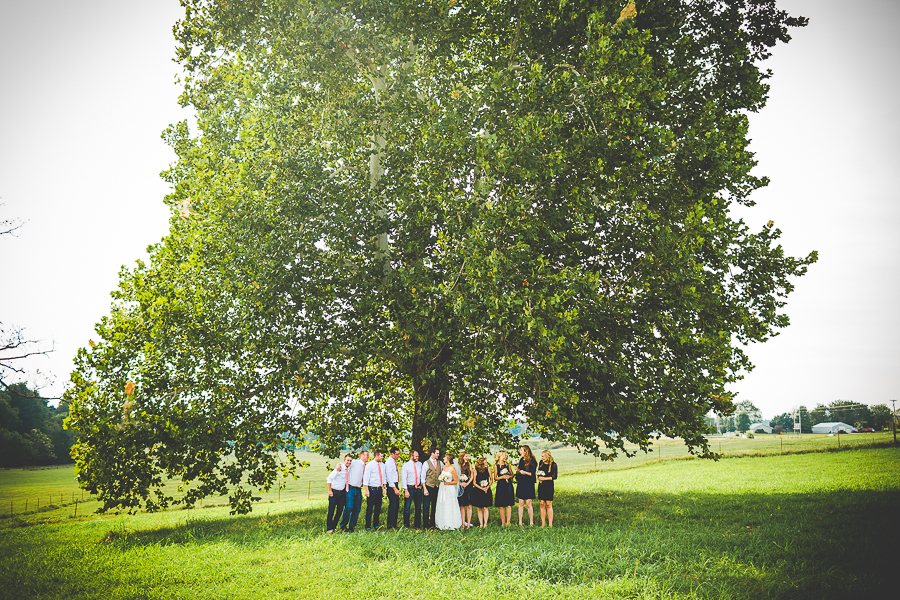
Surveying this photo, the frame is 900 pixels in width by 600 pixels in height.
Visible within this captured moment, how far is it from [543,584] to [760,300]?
10.4 m

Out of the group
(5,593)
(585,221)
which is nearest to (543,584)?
(585,221)

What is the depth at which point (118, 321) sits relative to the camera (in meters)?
14.6

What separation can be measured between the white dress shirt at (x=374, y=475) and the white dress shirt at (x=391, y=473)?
9 cm

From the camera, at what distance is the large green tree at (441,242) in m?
11.7

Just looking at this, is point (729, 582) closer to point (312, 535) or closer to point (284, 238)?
point (312, 535)

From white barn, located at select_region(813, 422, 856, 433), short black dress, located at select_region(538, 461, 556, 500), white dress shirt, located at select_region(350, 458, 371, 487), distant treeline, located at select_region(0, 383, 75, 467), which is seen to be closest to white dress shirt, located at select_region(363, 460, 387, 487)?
white dress shirt, located at select_region(350, 458, 371, 487)

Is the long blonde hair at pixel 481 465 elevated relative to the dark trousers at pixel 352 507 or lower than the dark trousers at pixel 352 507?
elevated

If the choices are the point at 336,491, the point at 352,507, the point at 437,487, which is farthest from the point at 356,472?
the point at 437,487

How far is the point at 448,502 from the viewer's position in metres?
12.8

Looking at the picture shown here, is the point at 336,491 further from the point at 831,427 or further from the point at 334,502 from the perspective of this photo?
the point at 831,427

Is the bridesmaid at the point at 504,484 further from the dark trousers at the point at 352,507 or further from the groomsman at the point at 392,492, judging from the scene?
the dark trousers at the point at 352,507

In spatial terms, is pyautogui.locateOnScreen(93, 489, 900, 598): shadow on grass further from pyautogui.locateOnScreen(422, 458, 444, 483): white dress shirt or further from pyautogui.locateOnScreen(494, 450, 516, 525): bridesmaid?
pyautogui.locateOnScreen(422, 458, 444, 483): white dress shirt

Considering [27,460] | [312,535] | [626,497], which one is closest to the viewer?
[312,535]

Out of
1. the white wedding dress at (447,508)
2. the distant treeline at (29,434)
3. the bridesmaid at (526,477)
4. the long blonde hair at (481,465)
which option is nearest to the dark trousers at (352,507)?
the white wedding dress at (447,508)
